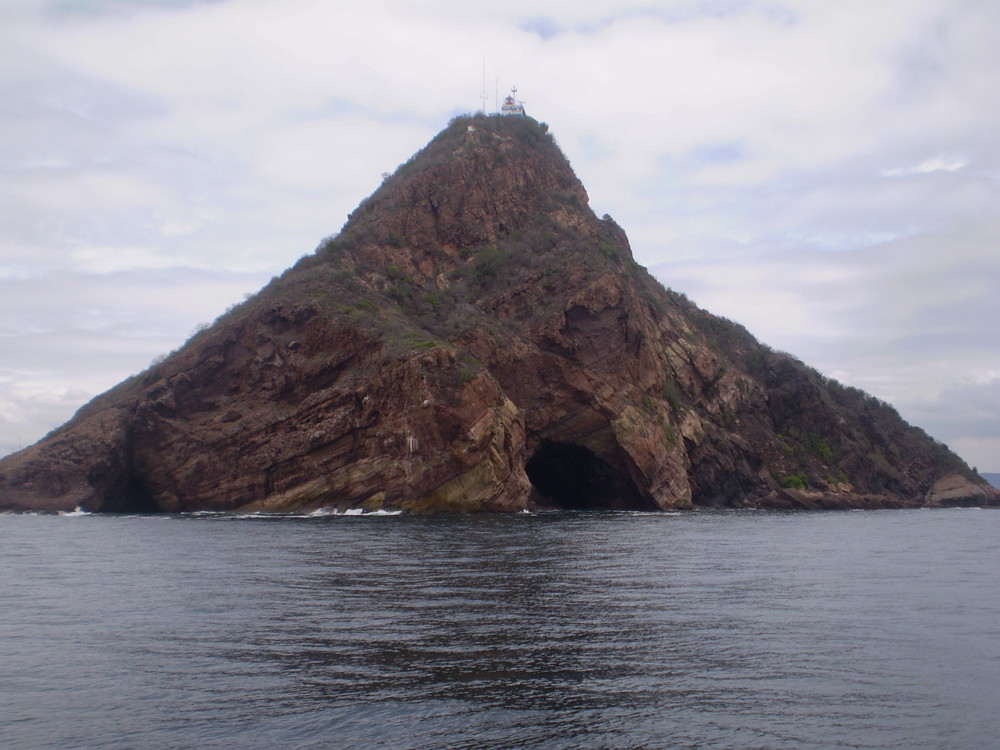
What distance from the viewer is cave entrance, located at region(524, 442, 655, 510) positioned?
72.4m

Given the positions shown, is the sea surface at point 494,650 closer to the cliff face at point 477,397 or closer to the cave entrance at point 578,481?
the cliff face at point 477,397

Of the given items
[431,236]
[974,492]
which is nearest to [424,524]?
[431,236]

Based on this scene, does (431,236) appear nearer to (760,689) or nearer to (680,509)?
(680,509)

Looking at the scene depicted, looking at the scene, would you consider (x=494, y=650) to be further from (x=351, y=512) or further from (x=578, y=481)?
(x=578, y=481)

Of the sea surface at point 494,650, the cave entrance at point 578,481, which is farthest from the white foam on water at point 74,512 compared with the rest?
the cave entrance at point 578,481

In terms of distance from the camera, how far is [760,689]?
14.4 m

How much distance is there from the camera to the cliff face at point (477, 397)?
205ft

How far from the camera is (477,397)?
208 feet

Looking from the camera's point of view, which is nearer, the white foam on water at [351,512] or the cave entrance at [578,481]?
the white foam on water at [351,512]

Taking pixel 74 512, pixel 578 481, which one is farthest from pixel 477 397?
pixel 74 512

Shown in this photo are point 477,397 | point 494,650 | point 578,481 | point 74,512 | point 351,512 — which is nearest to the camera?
point 494,650

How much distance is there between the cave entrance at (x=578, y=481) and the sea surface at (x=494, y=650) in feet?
129

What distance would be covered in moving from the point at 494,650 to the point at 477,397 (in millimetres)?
47124

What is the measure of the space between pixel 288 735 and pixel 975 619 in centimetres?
1675
